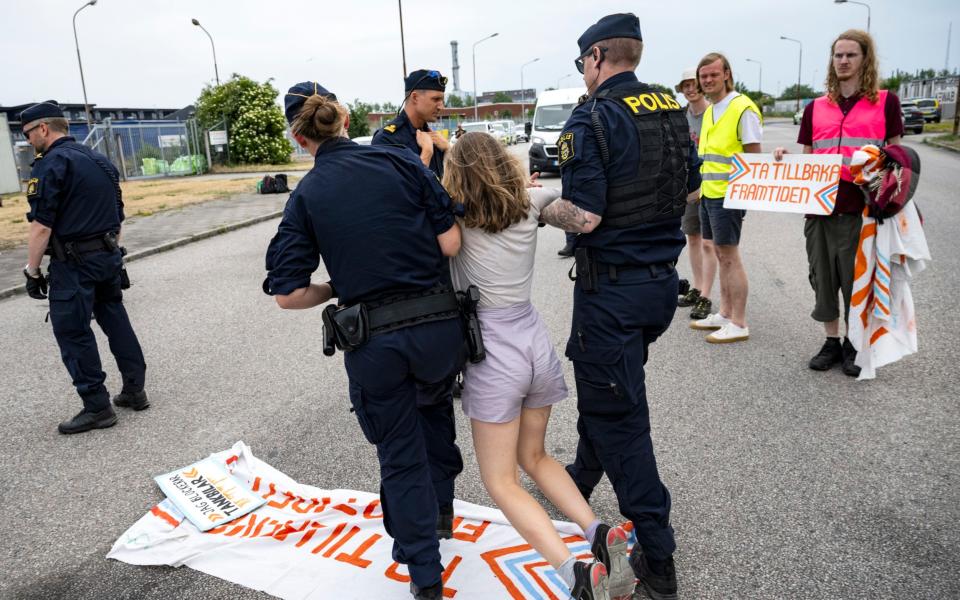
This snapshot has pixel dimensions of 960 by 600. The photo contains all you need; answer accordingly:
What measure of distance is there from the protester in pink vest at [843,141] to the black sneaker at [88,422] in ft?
16.0

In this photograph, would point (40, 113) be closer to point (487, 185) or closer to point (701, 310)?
point (487, 185)

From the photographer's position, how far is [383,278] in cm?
253

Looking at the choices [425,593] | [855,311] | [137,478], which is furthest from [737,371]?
[137,478]

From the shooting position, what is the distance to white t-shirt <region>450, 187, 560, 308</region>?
2695 mm

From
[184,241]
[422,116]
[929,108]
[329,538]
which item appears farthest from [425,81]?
[929,108]

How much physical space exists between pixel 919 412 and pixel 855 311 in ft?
2.47

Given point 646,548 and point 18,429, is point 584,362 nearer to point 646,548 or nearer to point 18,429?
point 646,548

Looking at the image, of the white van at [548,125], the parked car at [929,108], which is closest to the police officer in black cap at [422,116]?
the white van at [548,125]

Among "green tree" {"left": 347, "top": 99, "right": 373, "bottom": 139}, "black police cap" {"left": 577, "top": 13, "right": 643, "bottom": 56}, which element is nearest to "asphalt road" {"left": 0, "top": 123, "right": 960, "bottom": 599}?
"black police cap" {"left": 577, "top": 13, "right": 643, "bottom": 56}

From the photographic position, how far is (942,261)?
8.09 m

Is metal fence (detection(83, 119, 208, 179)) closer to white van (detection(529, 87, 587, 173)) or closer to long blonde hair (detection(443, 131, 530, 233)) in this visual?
white van (detection(529, 87, 587, 173))

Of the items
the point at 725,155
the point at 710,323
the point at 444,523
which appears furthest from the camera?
the point at 710,323

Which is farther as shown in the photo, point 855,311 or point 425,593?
point 855,311

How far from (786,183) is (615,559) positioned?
3.48m
